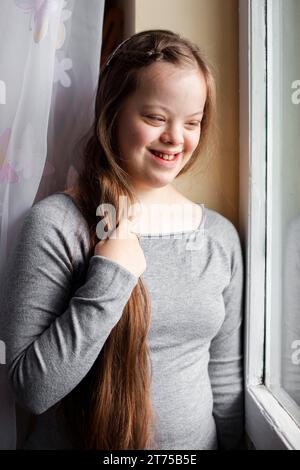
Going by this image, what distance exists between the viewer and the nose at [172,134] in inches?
32.9

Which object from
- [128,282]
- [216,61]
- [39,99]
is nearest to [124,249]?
[128,282]

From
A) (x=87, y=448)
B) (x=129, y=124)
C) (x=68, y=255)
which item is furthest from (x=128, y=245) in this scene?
(x=87, y=448)

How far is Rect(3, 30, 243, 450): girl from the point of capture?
778 mm

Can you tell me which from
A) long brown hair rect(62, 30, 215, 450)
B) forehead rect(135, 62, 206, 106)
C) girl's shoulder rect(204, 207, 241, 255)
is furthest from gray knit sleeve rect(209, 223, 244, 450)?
forehead rect(135, 62, 206, 106)

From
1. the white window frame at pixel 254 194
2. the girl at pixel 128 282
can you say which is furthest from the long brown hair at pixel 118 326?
the white window frame at pixel 254 194

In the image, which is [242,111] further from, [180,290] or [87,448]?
[87,448]

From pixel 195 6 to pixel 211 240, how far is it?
48cm

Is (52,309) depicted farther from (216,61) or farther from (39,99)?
(216,61)

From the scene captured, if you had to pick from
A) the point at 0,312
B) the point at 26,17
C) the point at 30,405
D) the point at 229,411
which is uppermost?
the point at 26,17

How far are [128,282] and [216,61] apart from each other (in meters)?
0.52

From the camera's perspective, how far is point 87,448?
0.83 m

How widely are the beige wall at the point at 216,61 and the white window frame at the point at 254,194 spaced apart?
0.13 ft

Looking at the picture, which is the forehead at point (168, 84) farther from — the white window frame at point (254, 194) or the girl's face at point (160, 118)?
the white window frame at point (254, 194)

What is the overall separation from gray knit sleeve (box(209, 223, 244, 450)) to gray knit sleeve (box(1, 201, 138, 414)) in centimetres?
27
